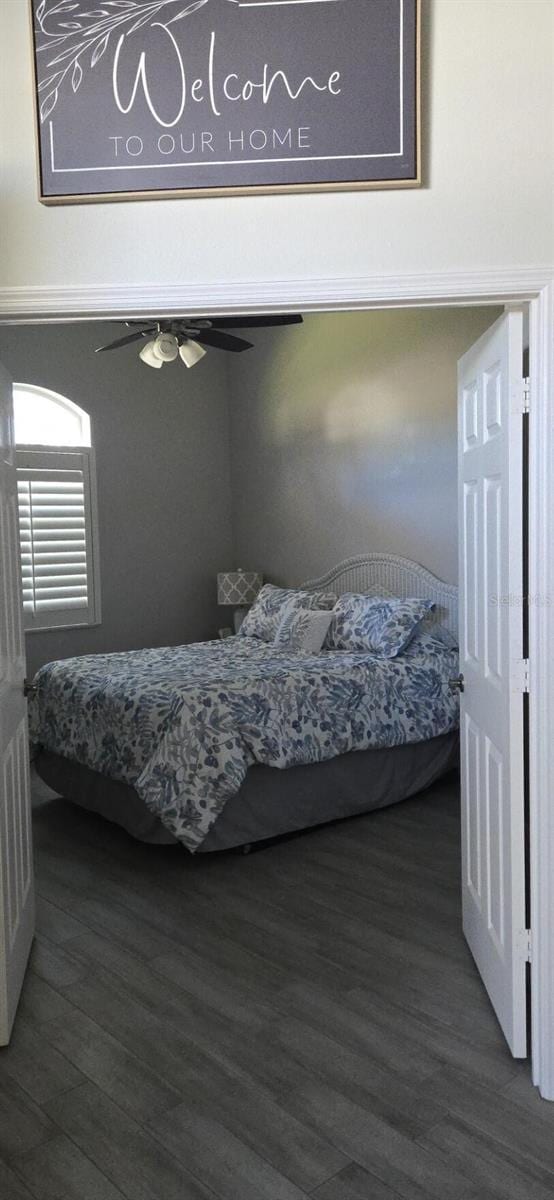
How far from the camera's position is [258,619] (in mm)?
5664

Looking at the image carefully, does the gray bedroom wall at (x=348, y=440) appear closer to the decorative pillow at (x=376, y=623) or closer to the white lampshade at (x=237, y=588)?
the white lampshade at (x=237, y=588)

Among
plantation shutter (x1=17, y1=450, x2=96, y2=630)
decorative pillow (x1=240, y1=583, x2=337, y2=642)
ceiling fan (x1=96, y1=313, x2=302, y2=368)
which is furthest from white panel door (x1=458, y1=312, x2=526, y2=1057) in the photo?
plantation shutter (x1=17, y1=450, x2=96, y2=630)

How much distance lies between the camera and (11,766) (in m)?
2.81

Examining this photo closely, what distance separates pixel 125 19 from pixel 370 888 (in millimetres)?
2928

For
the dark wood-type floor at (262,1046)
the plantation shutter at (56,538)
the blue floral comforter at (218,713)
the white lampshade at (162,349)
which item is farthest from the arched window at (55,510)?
the dark wood-type floor at (262,1046)

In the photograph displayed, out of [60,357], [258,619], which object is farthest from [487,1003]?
[60,357]

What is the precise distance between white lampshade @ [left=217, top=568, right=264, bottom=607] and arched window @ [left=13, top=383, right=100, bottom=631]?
92 centimetres

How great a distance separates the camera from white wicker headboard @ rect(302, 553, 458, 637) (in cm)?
508

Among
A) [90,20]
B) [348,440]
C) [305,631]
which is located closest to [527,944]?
[90,20]

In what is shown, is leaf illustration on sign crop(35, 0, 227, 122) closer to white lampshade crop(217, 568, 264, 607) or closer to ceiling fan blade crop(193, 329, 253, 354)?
ceiling fan blade crop(193, 329, 253, 354)

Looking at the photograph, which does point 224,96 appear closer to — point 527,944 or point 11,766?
point 11,766

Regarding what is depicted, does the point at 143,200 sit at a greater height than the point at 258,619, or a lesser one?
greater

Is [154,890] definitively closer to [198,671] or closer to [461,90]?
[198,671]

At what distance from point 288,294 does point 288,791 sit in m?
2.41
